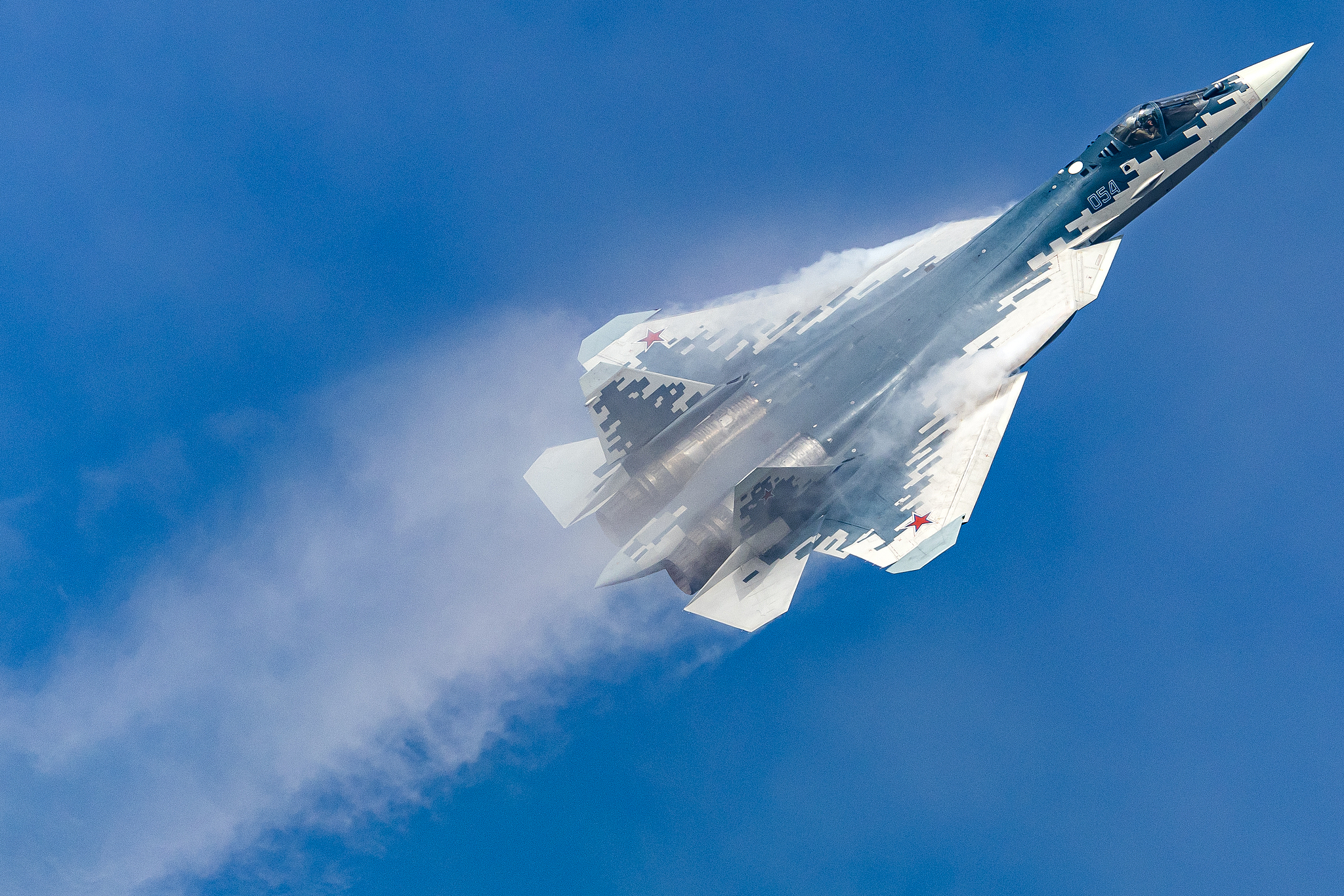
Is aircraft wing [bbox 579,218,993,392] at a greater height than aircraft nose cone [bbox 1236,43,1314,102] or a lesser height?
greater

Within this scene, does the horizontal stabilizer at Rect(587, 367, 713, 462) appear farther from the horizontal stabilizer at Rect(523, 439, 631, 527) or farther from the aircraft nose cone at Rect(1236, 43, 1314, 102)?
the aircraft nose cone at Rect(1236, 43, 1314, 102)

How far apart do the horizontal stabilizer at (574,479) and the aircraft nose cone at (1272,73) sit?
20215 millimetres

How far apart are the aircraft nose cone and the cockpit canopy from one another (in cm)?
72

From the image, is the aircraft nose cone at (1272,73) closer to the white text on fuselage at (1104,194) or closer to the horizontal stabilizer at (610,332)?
the white text on fuselage at (1104,194)

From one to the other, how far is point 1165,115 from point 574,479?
18939 millimetres

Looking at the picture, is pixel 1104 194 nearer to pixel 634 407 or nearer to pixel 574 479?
pixel 634 407

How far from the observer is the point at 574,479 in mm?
26078

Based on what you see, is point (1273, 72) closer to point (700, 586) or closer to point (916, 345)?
point (916, 345)

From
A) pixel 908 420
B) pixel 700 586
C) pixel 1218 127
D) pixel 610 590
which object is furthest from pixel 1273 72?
pixel 610 590

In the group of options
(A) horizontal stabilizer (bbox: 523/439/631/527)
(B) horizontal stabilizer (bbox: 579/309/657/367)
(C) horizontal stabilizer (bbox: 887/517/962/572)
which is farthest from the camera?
(B) horizontal stabilizer (bbox: 579/309/657/367)

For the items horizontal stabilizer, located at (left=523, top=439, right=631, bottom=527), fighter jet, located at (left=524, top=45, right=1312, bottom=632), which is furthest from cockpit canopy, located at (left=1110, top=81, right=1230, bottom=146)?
horizontal stabilizer, located at (left=523, top=439, right=631, bottom=527)

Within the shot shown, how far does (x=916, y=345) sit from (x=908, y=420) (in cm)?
220

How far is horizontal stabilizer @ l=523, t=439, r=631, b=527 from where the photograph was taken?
25578 mm

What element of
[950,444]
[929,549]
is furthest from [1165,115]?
[929,549]
